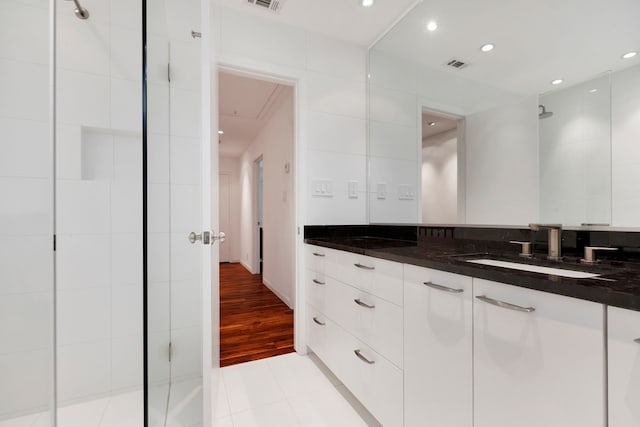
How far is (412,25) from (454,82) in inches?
25.0

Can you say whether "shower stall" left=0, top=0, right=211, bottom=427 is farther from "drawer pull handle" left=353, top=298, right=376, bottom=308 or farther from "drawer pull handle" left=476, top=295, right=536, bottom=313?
"drawer pull handle" left=476, top=295, right=536, bottom=313

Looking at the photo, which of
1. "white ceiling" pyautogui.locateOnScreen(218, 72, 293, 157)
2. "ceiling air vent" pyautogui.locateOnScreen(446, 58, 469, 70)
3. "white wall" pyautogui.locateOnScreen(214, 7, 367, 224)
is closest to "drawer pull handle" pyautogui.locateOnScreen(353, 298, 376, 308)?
"white wall" pyautogui.locateOnScreen(214, 7, 367, 224)

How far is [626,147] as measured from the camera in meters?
0.95

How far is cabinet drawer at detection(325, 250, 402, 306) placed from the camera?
3.72 ft

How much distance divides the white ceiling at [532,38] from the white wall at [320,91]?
66 centimetres

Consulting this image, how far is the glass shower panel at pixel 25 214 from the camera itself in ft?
3.58

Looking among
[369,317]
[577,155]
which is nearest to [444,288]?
[369,317]

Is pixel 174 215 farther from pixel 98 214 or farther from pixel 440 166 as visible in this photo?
pixel 440 166

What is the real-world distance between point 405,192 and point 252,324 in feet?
6.19

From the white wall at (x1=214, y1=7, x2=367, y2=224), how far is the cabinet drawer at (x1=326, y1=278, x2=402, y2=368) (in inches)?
27.5

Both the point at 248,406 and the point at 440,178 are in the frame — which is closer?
the point at 248,406

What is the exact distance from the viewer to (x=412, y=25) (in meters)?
1.93

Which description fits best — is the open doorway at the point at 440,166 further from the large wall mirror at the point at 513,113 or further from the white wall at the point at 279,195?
the white wall at the point at 279,195

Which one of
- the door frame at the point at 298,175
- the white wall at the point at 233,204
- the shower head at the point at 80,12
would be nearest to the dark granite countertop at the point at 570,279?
the door frame at the point at 298,175
